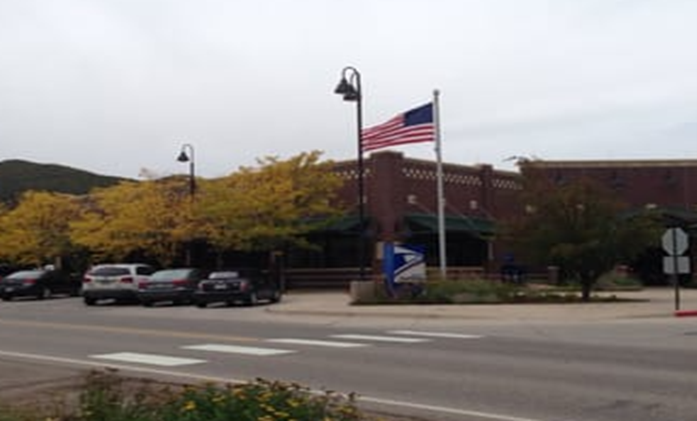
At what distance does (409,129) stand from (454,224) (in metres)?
11.2

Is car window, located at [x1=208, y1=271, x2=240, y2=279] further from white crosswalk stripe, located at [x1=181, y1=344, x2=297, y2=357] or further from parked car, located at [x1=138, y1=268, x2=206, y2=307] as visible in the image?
white crosswalk stripe, located at [x1=181, y1=344, x2=297, y2=357]

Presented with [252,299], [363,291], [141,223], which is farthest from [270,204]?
[363,291]

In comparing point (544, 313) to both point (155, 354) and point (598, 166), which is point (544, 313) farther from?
point (598, 166)

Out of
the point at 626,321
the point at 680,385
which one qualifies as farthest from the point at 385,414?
the point at 626,321

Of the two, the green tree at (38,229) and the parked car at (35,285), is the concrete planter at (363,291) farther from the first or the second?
the green tree at (38,229)

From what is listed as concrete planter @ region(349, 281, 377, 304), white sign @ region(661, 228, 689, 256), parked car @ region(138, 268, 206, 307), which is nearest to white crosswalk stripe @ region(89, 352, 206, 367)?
concrete planter @ region(349, 281, 377, 304)

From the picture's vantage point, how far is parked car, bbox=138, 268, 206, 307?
115 feet

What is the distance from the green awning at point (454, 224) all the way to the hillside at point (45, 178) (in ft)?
326

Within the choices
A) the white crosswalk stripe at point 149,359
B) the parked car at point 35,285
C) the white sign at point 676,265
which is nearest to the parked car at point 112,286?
the parked car at point 35,285

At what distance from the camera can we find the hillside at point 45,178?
14162cm

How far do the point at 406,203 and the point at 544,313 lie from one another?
58.5 ft

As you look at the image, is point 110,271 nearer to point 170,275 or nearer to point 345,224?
point 170,275

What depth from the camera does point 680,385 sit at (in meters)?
11.7

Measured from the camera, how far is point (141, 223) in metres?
44.9
